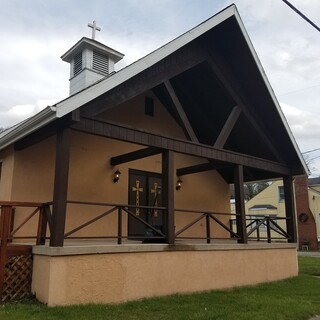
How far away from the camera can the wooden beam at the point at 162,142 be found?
25.0 ft

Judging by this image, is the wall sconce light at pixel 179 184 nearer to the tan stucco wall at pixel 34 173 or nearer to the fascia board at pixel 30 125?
the tan stucco wall at pixel 34 173

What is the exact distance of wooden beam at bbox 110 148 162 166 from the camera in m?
9.22

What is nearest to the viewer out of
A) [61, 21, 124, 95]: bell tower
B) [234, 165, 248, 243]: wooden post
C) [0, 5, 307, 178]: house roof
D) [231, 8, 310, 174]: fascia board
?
[0, 5, 307, 178]: house roof

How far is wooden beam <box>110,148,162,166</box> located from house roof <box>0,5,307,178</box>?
1.12 meters

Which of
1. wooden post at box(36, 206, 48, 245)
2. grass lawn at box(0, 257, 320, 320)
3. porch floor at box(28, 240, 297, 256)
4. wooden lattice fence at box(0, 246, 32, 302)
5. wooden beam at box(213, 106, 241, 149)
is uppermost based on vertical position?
wooden beam at box(213, 106, 241, 149)

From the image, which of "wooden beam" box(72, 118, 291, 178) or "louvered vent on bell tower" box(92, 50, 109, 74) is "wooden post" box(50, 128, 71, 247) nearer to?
"wooden beam" box(72, 118, 291, 178)

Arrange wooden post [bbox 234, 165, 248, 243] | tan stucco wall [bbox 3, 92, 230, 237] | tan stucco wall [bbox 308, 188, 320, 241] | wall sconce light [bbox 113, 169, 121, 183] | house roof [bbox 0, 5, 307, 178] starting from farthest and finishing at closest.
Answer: tan stucco wall [bbox 308, 188, 320, 241] < wall sconce light [bbox 113, 169, 121, 183] < wooden post [bbox 234, 165, 248, 243] < tan stucco wall [bbox 3, 92, 230, 237] < house roof [bbox 0, 5, 307, 178]

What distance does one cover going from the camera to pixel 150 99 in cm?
1195

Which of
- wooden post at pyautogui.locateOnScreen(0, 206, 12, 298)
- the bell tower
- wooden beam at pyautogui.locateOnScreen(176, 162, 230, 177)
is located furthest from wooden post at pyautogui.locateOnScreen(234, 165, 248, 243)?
wooden post at pyautogui.locateOnScreen(0, 206, 12, 298)

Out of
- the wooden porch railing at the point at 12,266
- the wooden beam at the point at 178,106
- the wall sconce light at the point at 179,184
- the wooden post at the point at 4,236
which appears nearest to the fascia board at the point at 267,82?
the wooden beam at the point at 178,106

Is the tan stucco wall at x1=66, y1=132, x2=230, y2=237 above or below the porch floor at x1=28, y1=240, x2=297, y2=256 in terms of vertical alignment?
above

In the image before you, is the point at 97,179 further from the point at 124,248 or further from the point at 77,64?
the point at 77,64

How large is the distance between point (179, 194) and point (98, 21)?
23.1ft

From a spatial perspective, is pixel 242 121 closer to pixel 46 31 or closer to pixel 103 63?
pixel 103 63
